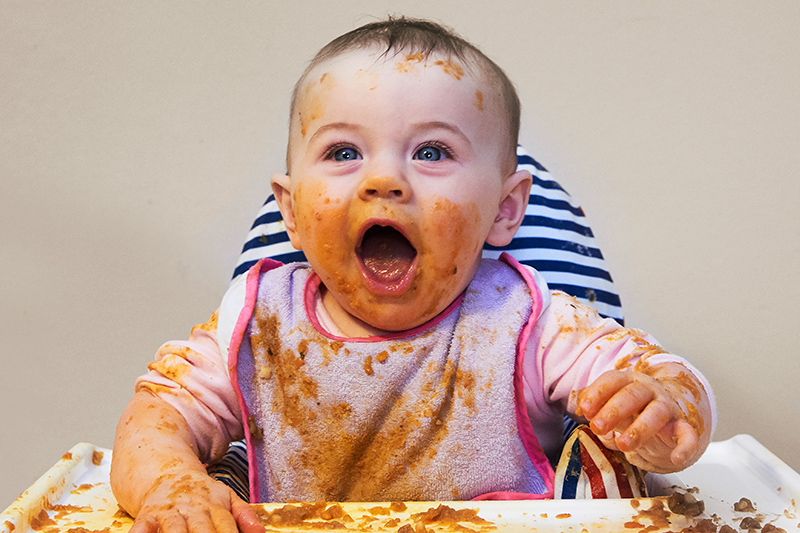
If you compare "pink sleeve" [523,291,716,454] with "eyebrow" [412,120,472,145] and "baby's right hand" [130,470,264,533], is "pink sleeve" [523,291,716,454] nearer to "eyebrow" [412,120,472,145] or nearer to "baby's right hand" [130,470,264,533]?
"eyebrow" [412,120,472,145]

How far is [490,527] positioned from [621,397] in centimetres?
15

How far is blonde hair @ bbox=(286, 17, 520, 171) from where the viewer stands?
0.77m

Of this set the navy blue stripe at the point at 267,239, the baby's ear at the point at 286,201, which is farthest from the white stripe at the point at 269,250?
the baby's ear at the point at 286,201

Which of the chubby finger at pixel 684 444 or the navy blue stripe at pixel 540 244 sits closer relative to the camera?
the chubby finger at pixel 684 444

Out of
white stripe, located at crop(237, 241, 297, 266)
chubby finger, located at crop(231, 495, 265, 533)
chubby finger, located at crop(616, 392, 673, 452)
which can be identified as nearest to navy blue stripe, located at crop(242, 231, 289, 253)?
white stripe, located at crop(237, 241, 297, 266)

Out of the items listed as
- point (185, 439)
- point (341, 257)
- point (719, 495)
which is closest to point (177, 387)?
point (185, 439)

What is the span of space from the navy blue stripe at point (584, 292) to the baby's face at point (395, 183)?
0.88ft

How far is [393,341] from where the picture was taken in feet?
2.51

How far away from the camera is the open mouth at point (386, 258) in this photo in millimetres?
724

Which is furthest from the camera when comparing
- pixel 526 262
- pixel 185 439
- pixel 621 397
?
pixel 526 262

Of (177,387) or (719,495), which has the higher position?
(177,387)

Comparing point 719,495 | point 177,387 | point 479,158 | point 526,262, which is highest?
point 479,158

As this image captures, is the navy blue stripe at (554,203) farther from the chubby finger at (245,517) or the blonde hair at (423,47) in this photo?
the chubby finger at (245,517)

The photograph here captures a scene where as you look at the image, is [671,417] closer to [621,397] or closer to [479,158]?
[621,397]
